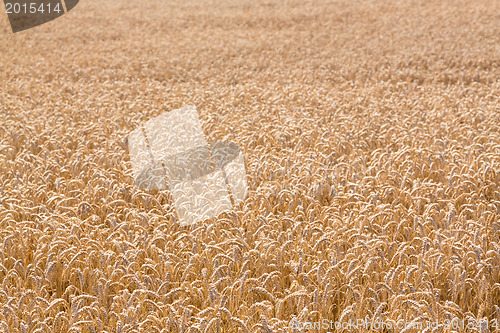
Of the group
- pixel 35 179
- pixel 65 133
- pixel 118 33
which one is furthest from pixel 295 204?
pixel 118 33

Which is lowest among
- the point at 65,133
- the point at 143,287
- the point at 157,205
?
the point at 65,133

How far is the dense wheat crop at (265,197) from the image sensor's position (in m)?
3.08

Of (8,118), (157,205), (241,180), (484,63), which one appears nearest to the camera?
(157,205)

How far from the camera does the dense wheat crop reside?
3082mm

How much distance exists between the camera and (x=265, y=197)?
433cm

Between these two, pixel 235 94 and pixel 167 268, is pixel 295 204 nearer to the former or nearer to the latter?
pixel 167 268

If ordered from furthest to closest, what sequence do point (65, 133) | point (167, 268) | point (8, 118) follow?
1. point (8, 118)
2. point (65, 133)
3. point (167, 268)

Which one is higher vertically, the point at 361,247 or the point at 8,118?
the point at 361,247

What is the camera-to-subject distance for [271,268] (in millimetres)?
3516

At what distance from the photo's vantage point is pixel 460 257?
342 centimetres

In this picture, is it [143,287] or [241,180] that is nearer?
[143,287]

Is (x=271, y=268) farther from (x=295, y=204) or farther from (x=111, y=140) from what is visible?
(x=111, y=140)

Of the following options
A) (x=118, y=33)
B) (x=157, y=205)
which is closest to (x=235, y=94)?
(x=157, y=205)

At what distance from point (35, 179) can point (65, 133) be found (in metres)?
1.76
